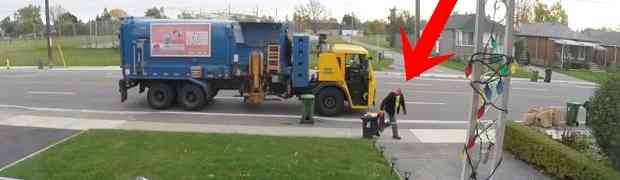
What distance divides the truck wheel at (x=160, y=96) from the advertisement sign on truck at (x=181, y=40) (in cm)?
99

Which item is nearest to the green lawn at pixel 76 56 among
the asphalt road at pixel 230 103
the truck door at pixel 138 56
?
the asphalt road at pixel 230 103

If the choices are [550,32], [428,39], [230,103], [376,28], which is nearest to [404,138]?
[230,103]

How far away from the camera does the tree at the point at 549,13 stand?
65.2m

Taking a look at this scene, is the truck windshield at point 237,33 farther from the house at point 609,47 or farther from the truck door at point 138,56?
the house at point 609,47

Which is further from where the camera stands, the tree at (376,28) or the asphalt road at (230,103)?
the tree at (376,28)

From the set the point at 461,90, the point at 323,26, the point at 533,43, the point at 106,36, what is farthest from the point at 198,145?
the point at 323,26

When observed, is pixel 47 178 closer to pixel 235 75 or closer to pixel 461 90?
pixel 235 75

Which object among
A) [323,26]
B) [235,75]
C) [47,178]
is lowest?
[47,178]

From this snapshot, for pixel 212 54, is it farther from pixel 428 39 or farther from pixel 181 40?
pixel 428 39

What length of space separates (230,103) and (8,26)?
100945 mm

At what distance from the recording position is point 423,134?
45.3ft

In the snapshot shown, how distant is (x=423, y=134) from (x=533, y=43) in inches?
1499

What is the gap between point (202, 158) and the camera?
1016cm

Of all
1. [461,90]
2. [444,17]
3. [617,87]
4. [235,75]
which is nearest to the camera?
[444,17]
